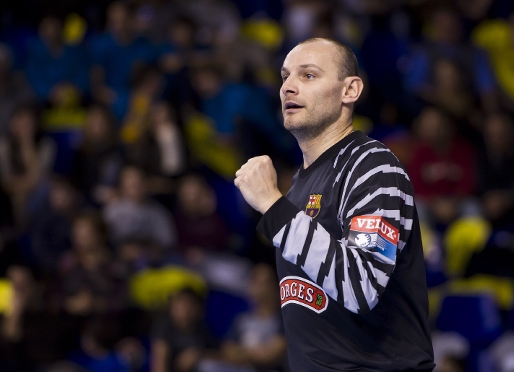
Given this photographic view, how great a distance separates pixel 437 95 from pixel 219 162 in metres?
2.68

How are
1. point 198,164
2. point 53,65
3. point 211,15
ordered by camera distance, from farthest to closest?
1. point 211,15
2. point 53,65
3. point 198,164

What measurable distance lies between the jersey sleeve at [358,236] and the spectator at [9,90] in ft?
23.6

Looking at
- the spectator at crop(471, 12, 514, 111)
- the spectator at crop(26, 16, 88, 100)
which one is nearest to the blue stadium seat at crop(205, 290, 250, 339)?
the spectator at crop(26, 16, 88, 100)

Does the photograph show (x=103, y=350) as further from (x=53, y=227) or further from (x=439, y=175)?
(x=439, y=175)

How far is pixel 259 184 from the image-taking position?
8.08ft

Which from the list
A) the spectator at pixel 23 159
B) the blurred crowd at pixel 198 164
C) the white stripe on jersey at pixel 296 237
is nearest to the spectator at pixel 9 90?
the blurred crowd at pixel 198 164

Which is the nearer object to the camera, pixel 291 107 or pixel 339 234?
pixel 339 234

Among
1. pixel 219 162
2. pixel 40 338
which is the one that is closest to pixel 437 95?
pixel 219 162

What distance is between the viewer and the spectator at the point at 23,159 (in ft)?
27.4

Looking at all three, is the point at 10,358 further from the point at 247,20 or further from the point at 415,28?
the point at 415,28

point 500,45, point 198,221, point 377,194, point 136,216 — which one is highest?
point 500,45

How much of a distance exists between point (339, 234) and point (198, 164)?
6.36 meters

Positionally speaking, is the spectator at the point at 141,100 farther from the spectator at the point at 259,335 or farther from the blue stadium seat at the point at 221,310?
the spectator at the point at 259,335

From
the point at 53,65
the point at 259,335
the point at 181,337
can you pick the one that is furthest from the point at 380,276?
the point at 53,65
